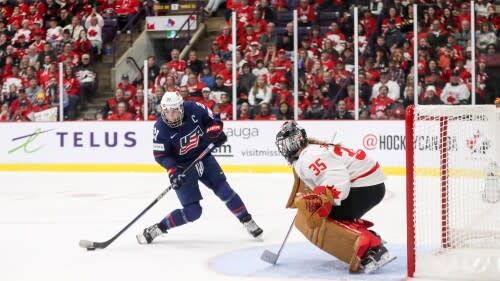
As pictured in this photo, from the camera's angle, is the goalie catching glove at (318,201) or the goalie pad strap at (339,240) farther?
the goalie pad strap at (339,240)

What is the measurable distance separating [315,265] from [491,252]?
2.86 ft

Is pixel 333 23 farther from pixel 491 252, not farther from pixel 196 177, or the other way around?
pixel 491 252

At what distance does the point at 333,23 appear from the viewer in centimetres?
1058

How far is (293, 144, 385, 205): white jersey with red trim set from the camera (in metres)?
3.94

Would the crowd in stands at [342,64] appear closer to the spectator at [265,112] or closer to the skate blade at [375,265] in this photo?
the spectator at [265,112]

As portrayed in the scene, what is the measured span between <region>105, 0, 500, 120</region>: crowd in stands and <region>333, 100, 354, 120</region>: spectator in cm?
1

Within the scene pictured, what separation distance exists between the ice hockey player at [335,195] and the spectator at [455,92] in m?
5.35

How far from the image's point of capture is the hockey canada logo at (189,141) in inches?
201

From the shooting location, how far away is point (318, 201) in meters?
3.86

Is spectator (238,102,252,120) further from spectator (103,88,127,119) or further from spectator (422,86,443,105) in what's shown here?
spectator (422,86,443,105)

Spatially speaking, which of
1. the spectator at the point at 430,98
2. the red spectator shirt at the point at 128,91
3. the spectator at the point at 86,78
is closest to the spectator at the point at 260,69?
the red spectator shirt at the point at 128,91

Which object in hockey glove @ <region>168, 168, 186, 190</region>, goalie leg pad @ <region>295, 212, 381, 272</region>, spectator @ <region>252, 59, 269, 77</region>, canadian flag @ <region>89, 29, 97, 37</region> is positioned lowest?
goalie leg pad @ <region>295, 212, 381, 272</region>

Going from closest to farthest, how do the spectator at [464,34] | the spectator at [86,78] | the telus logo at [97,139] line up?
the spectator at [464,34] < the telus logo at [97,139] < the spectator at [86,78]

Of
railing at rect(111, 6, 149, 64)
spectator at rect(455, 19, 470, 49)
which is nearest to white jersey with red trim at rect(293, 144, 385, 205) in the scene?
spectator at rect(455, 19, 470, 49)
